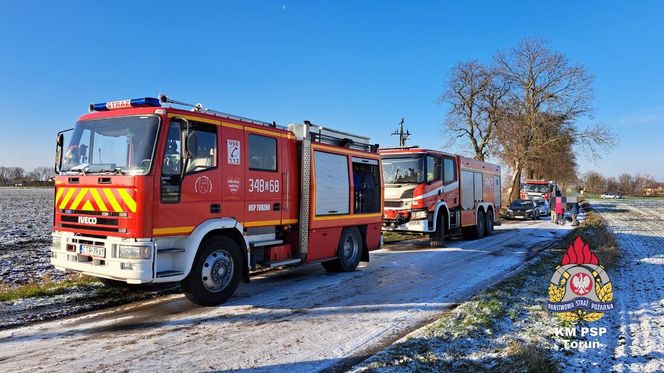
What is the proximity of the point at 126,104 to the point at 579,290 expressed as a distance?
7.26 meters

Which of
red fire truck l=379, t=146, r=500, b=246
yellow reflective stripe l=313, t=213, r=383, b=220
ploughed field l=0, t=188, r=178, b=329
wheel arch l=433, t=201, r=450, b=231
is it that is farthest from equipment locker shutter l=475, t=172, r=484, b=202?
ploughed field l=0, t=188, r=178, b=329

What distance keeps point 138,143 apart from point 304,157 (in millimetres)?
3158

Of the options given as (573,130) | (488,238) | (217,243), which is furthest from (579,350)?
(573,130)

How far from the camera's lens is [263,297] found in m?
7.24

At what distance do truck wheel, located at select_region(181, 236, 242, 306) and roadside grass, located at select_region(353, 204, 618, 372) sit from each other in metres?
2.97

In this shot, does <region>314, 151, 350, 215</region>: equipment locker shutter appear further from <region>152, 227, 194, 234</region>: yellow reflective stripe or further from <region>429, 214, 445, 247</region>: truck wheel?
<region>429, 214, 445, 247</region>: truck wheel

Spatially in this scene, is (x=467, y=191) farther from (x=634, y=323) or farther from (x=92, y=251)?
(x=92, y=251)

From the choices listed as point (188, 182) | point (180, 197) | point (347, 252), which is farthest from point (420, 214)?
point (180, 197)

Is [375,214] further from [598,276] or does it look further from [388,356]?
[388,356]

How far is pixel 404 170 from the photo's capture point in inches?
547

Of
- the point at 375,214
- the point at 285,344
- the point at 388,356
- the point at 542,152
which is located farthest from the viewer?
the point at 542,152

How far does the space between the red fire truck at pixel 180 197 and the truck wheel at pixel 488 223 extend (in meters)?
11.4

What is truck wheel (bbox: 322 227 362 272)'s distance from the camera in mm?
9578

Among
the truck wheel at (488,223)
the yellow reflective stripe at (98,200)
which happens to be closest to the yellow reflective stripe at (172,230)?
the yellow reflective stripe at (98,200)
